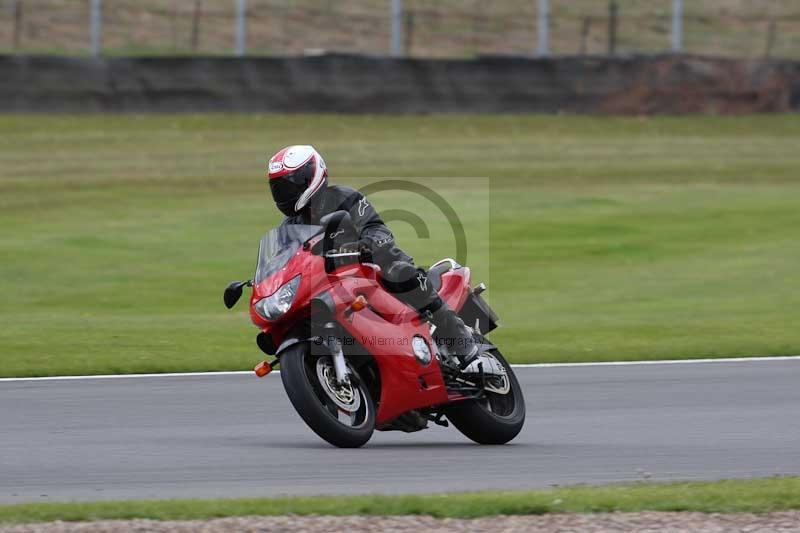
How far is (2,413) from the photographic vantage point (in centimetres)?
923

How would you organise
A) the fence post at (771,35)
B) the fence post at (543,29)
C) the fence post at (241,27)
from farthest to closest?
1. the fence post at (771,35)
2. the fence post at (543,29)
3. the fence post at (241,27)

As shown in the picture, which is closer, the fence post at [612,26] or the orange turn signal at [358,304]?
the orange turn signal at [358,304]

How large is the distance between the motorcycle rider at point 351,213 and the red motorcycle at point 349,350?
8 centimetres

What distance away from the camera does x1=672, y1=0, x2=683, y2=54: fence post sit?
27.3 m

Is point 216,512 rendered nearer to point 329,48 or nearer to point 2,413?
point 2,413

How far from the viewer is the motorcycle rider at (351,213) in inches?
299

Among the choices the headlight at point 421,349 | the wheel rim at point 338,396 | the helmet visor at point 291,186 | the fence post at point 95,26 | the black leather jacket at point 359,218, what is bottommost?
the wheel rim at point 338,396

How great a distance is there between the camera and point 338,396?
24.7ft

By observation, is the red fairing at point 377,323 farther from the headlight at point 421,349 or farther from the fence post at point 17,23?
the fence post at point 17,23

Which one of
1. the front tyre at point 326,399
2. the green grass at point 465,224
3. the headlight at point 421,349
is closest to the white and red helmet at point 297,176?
the front tyre at point 326,399

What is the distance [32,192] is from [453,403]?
15.1 metres

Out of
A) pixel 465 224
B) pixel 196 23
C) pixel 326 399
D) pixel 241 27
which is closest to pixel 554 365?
pixel 326 399

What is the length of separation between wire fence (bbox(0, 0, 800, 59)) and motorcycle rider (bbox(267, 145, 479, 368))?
19.0m

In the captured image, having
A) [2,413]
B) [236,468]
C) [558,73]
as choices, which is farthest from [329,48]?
[236,468]
